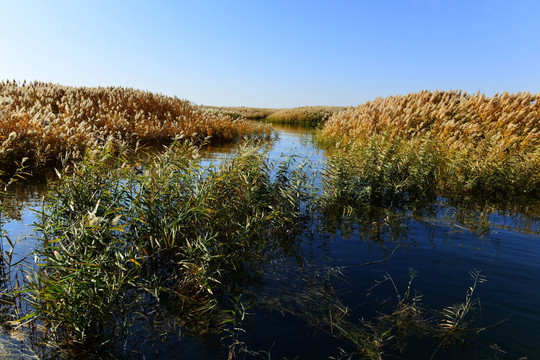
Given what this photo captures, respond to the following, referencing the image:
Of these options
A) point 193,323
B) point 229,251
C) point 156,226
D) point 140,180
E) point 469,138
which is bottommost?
point 193,323

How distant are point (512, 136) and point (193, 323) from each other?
11.2 m

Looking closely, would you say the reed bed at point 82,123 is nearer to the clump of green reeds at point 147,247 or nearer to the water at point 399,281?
A: the clump of green reeds at point 147,247

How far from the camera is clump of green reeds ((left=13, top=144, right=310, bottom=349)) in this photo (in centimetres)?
275

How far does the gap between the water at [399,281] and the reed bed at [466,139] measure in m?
2.05

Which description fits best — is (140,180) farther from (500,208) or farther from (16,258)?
(500,208)

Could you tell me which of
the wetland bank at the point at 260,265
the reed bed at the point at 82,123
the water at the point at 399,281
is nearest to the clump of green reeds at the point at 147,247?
the wetland bank at the point at 260,265

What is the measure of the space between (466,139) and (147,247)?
11355mm

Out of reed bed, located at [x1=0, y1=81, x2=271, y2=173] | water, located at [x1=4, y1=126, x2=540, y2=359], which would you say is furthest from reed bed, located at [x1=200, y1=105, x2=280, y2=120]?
water, located at [x1=4, y1=126, x2=540, y2=359]

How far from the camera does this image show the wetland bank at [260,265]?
282 centimetres

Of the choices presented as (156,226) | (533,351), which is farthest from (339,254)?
(156,226)

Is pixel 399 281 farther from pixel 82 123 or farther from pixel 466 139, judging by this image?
pixel 82 123

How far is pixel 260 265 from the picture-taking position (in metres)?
4.28

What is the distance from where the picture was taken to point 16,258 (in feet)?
13.3

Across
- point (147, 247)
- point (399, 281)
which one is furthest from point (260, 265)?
point (399, 281)
